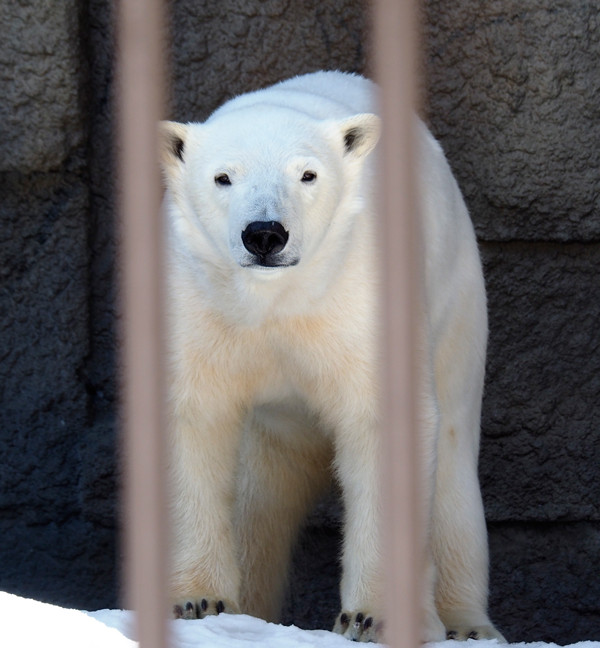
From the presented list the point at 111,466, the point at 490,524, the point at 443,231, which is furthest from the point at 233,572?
the point at 490,524

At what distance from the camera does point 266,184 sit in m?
2.38

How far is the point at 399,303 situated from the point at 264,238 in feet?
3.81

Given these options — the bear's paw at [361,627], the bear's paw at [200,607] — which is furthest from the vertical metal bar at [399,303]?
the bear's paw at [200,607]

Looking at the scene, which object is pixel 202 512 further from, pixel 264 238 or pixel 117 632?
pixel 117 632

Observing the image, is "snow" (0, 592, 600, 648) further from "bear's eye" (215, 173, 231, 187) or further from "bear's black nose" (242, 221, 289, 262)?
"bear's eye" (215, 173, 231, 187)

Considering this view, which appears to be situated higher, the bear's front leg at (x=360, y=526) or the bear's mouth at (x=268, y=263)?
the bear's mouth at (x=268, y=263)

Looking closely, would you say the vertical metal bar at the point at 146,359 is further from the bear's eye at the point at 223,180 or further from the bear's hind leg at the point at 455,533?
the bear's hind leg at the point at 455,533

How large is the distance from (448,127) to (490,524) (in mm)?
1192

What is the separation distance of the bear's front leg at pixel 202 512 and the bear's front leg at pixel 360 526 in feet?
0.81

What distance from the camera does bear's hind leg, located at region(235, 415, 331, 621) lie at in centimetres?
310

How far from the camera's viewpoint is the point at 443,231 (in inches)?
112

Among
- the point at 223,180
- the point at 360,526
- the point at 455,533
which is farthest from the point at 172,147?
the point at 455,533

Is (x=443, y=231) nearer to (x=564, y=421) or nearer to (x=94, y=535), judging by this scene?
(x=564, y=421)

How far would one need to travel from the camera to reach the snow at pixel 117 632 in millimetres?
1705
